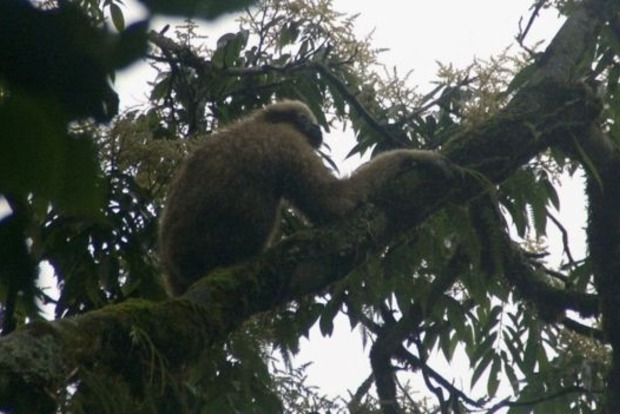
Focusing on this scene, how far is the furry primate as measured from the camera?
527cm

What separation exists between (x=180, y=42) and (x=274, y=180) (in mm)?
839

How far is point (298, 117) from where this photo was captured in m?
6.08

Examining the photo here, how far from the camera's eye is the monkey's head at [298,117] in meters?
6.04

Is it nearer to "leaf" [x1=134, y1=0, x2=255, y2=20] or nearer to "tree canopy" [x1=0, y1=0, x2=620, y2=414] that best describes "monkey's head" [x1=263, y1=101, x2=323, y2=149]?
"tree canopy" [x1=0, y1=0, x2=620, y2=414]

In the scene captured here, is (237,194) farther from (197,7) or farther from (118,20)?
(197,7)

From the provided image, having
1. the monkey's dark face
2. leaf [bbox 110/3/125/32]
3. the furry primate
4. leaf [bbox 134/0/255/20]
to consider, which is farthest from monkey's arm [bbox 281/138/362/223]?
leaf [bbox 134/0/255/20]

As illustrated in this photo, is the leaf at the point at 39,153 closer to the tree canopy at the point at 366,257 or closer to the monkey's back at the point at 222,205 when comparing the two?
the tree canopy at the point at 366,257

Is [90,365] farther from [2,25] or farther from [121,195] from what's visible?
[2,25]

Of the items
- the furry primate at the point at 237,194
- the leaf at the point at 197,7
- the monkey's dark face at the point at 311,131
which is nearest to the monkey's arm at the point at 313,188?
the furry primate at the point at 237,194

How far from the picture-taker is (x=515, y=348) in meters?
6.26

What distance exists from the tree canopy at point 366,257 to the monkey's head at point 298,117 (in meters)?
0.20

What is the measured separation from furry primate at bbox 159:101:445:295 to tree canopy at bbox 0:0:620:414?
0.13 m

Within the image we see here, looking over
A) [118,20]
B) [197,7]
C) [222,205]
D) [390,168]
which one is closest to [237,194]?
[222,205]

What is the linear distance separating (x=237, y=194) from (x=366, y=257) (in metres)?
1.08
